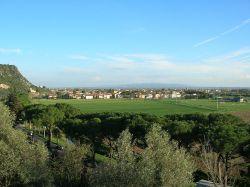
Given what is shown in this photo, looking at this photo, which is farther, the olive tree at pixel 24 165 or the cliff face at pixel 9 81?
the cliff face at pixel 9 81

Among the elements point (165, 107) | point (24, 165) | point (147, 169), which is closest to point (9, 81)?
point (165, 107)

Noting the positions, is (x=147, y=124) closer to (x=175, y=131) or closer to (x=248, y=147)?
(x=175, y=131)

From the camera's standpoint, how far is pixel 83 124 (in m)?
48.0

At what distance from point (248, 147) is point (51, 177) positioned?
16.7 m

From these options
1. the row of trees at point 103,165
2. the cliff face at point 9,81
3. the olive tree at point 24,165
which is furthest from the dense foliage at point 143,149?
the cliff face at point 9,81

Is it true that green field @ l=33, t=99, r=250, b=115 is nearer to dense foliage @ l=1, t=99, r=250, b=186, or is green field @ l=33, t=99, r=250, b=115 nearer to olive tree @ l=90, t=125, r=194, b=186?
dense foliage @ l=1, t=99, r=250, b=186

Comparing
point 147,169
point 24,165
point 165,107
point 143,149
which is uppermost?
point 147,169

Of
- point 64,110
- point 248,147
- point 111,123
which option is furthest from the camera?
point 64,110

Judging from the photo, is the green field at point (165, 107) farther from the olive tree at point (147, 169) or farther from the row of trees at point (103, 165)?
the olive tree at point (147, 169)

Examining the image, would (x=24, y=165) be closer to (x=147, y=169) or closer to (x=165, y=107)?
(x=147, y=169)

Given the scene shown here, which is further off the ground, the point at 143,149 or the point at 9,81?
the point at 9,81

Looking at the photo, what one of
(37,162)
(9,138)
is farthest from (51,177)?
(9,138)

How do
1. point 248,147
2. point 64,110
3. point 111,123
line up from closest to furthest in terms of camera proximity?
point 248,147, point 111,123, point 64,110

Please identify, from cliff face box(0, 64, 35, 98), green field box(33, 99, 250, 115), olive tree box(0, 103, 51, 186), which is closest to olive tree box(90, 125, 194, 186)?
olive tree box(0, 103, 51, 186)
